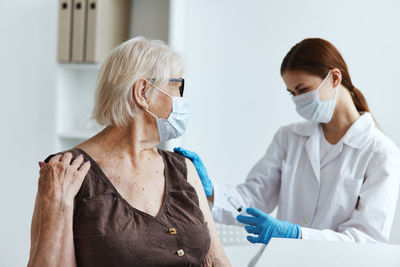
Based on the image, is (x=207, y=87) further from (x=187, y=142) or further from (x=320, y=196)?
(x=320, y=196)

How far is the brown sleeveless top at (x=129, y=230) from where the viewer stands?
116 cm

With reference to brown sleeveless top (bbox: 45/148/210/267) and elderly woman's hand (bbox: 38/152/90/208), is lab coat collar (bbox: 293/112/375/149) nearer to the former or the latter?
brown sleeveless top (bbox: 45/148/210/267)

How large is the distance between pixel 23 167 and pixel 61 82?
0.60 meters

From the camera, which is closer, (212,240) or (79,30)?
(212,240)

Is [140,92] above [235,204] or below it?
above

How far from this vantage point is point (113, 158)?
1305mm

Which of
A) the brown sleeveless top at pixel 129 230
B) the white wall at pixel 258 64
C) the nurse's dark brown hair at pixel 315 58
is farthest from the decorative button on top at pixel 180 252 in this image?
the white wall at pixel 258 64

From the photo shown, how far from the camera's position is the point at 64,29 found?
2.53 metres

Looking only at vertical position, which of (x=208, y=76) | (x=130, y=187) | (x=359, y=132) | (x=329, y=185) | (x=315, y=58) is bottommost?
(x=329, y=185)

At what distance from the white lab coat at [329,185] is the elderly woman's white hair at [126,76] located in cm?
70

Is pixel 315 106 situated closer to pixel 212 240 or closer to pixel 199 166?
pixel 199 166

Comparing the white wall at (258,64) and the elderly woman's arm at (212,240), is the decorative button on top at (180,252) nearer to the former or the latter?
the elderly woman's arm at (212,240)

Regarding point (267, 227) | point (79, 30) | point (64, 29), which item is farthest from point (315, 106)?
point (64, 29)

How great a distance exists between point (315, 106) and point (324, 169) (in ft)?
0.91
